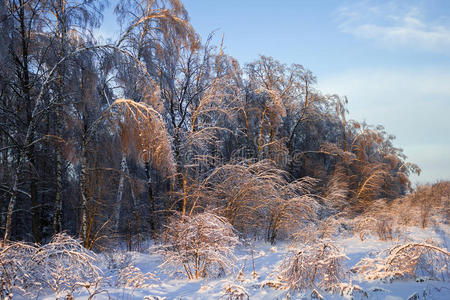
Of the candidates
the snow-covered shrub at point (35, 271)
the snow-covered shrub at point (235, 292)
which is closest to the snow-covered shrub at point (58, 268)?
the snow-covered shrub at point (35, 271)

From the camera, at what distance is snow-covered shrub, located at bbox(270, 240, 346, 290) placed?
473 cm

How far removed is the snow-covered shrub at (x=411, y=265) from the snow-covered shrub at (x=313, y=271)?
0.60 meters

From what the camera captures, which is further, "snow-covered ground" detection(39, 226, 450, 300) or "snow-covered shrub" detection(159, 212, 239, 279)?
"snow-covered shrub" detection(159, 212, 239, 279)

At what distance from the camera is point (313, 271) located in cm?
482

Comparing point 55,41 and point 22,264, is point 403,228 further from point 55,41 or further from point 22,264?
point 55,41


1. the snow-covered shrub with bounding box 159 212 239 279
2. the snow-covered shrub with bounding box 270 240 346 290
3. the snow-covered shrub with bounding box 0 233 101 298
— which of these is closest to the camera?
the snow-covered shrub with bounding box 0 233 101 298

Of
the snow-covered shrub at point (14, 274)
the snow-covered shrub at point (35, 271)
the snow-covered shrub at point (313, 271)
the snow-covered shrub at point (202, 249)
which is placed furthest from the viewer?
the snow-covered shrub at point (202, 249)

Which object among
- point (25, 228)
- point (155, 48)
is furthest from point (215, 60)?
point (25, 228)

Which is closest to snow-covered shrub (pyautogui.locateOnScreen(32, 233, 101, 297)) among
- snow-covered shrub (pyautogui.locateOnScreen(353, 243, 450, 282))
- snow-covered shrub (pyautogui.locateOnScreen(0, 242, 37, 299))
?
snow-covered shrub (pyautogui.locateOnScreen(0, 242, 37, 299))

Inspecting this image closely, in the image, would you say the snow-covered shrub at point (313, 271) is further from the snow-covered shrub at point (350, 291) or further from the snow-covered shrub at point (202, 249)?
the snow-covered shrub at point (202, 249)

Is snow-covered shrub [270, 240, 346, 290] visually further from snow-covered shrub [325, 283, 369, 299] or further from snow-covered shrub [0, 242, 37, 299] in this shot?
snow-covered shrub [0, 242, 37, 299]

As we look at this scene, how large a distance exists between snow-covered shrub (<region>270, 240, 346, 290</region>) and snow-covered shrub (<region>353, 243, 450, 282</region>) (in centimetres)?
60

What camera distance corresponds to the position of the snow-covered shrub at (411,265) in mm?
4742

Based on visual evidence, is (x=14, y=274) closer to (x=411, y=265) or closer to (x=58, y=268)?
(x=58, y=268)
